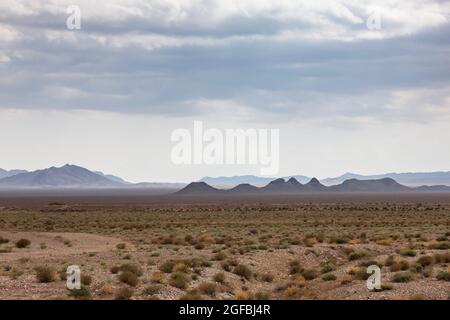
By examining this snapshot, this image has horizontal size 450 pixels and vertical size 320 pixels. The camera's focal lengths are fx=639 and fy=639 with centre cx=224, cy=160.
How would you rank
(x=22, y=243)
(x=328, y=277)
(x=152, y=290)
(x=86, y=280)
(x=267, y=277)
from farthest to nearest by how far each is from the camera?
(x=22, y=243), (x=267, y=277), (x=328, y=277), (x=86, y=280), (x=152, y=290)

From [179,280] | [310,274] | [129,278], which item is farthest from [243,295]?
[310,274]

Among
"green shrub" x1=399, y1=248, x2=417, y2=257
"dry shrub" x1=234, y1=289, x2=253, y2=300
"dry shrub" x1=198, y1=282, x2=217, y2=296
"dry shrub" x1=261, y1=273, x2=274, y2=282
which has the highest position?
"green shrub" x1=399, y1=248, x2=417, y2=257

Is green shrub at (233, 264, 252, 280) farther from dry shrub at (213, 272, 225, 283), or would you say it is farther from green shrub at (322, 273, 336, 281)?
green shrub at (322, 273, 336, 281)

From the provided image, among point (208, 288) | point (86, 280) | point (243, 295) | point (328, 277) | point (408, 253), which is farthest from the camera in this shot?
point (408, 253)

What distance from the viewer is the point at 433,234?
1906 inches

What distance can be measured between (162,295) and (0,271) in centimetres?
885

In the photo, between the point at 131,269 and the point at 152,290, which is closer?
the point at 152,290

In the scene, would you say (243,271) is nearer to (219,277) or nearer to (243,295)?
(219,277)

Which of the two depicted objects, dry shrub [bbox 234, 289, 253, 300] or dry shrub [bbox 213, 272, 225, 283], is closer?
dry shrub [bbox 234, 289, 253, 300]

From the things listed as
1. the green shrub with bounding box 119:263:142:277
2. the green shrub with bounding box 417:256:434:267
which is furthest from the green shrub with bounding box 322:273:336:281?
the green shrub with bounding box 119:263:142:277

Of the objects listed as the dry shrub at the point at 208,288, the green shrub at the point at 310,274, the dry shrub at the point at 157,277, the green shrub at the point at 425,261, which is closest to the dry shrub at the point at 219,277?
the dry shrub at the point at 208,288

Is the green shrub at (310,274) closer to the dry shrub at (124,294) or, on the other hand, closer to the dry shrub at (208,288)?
the dry shrub at (208,288)

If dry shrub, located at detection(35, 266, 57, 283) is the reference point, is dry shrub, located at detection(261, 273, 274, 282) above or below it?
below
